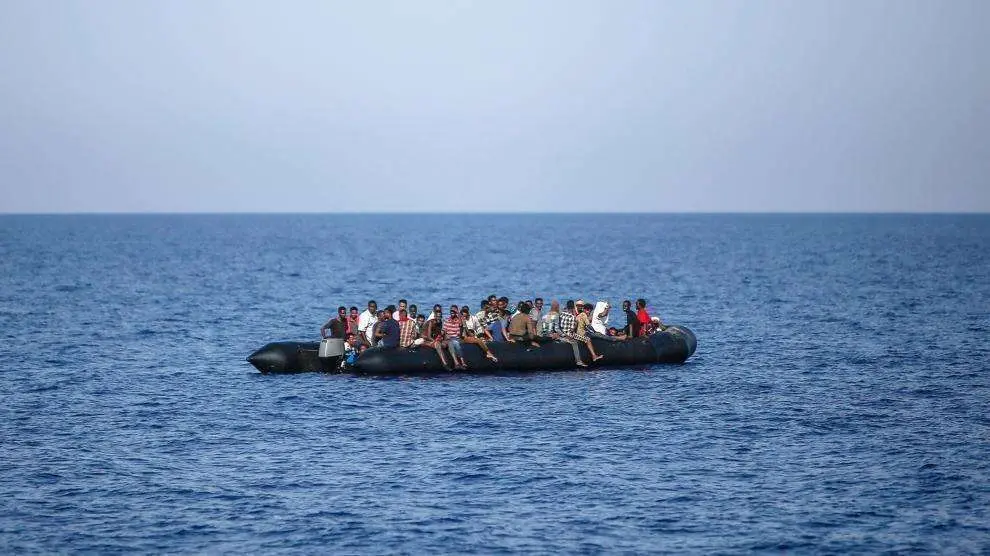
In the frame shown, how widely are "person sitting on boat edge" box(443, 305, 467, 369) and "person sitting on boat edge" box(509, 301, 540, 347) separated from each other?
169 centimetres

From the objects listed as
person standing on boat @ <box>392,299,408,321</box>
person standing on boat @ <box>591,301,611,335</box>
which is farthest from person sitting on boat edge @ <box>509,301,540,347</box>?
person standing on boat @ <box>392,299,408,321</box>

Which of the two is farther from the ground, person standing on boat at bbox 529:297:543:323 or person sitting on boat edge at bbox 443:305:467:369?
person standing on boat at bbox 529:297:543:323

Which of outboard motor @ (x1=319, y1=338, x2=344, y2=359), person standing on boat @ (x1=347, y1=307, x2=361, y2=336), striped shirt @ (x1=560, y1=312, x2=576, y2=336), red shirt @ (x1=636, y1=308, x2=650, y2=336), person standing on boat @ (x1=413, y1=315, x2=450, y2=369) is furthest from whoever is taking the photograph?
red shirt @ (x1=636, y1=308, x2=650, y2=336)

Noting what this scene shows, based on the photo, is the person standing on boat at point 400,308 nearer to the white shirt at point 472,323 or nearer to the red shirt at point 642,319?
the white shirt at point 472,323

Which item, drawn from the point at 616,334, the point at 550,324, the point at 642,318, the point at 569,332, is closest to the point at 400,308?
the point at 550,324

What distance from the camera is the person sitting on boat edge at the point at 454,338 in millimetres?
37688

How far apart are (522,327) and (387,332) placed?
13.9ft

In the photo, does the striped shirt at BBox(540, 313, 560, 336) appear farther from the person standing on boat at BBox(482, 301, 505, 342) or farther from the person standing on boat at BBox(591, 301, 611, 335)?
the person standing on boat at BBox(591, 301, 611, 335)

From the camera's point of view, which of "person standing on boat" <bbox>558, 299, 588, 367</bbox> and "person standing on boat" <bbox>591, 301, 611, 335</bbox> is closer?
"person standing on boat" <bbox>558, 299, 588, 367</bbox>

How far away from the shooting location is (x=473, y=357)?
3788 cm

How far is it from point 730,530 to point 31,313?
4896 cm

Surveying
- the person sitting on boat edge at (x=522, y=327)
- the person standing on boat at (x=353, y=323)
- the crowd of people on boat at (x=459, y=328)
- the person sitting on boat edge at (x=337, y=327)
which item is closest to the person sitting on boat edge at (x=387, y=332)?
the crowd of people on boat at (x=459, y=328)

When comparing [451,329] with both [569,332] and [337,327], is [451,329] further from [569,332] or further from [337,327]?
[569,332]

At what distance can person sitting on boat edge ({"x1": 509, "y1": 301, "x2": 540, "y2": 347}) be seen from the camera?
125ft
